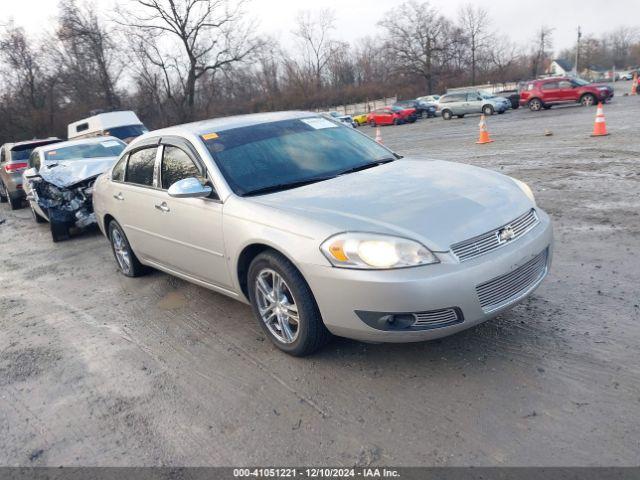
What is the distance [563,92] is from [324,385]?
27666mm

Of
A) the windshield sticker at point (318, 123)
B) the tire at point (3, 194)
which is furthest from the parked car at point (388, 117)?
the windshield sticker at point (318, 123)

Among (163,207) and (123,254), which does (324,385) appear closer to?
(163,207)

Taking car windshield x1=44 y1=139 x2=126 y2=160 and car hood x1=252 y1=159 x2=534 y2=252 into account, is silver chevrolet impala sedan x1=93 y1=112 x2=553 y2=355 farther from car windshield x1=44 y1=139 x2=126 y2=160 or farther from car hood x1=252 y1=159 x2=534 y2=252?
car windshield x1=44 y1=139 x2=126 y2=160

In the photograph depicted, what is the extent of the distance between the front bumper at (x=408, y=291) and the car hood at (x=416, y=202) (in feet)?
0.56

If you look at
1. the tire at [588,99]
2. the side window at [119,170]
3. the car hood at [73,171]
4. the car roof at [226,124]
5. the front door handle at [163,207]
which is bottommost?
the tire at [588,99]

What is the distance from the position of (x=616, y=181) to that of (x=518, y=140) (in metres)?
7.63

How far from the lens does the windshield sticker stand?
185 inches

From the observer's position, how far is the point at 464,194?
3434mm

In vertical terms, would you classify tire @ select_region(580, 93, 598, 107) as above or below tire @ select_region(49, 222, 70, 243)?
above

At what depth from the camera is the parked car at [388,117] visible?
117ft

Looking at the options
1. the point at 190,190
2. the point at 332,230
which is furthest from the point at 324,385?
the point at 190,190

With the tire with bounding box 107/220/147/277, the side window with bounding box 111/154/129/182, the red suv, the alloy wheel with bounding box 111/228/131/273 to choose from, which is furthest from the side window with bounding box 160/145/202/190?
the red suv

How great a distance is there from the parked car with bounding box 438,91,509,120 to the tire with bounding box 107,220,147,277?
90.9 feet

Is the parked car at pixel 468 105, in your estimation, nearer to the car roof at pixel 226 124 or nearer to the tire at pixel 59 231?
the tire at pixel 59 231
